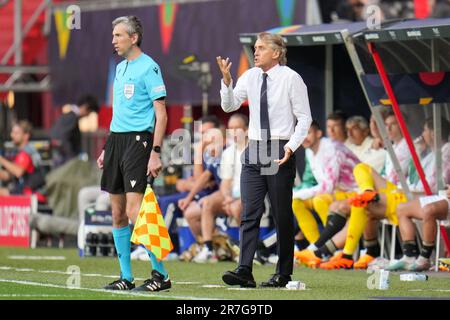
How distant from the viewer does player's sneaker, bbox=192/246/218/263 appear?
1596 cm

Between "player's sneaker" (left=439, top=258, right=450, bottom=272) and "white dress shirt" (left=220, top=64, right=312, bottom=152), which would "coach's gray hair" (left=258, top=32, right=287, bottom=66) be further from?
"player's sneaker" (left=439, top=258, right=450, bottom=272)

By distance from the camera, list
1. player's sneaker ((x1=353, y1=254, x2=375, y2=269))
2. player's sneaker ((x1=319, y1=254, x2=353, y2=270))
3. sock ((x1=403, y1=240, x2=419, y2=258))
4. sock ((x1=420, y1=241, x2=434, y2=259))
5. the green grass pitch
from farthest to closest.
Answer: player's sneaker ((x1=353, y1=254, x2=375, y2=269)), player's sneaker ((x1=319, y1=254, x2=353, y2=270)), sock ((x1=403, y1=240, x2=419, y2=258)), sock ((x1=420, y1=241, x2=434, y2=259)), the green grass pitch

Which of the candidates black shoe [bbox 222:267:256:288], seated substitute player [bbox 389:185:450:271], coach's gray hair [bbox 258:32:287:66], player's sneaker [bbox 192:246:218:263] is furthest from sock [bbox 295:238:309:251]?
coach's gray hair [bbox 258:32:287:66]

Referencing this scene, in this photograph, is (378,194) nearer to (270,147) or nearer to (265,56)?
(270,147)

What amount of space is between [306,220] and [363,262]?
1018mm

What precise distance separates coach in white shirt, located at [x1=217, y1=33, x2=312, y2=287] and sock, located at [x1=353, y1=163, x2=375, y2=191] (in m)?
3.33

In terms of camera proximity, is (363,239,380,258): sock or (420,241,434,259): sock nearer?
(420,241,434,259): sock

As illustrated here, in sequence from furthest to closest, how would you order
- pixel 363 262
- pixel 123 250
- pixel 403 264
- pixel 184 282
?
1. pixel 363 262
2. pixel 403 264
3. pixel 184 282
4. pixel 123 250

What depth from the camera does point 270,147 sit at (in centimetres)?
1123

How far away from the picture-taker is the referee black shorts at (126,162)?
10766mm

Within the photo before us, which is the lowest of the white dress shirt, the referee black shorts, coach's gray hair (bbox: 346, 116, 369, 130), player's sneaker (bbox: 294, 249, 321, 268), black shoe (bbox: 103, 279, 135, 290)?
player's sneaker (bbox: 294, 249, 321, 268)

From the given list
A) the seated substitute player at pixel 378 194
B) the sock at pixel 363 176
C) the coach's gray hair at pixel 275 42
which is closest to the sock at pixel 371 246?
the seated substitute player at pixel 378 194

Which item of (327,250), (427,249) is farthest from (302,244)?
(427,249)
